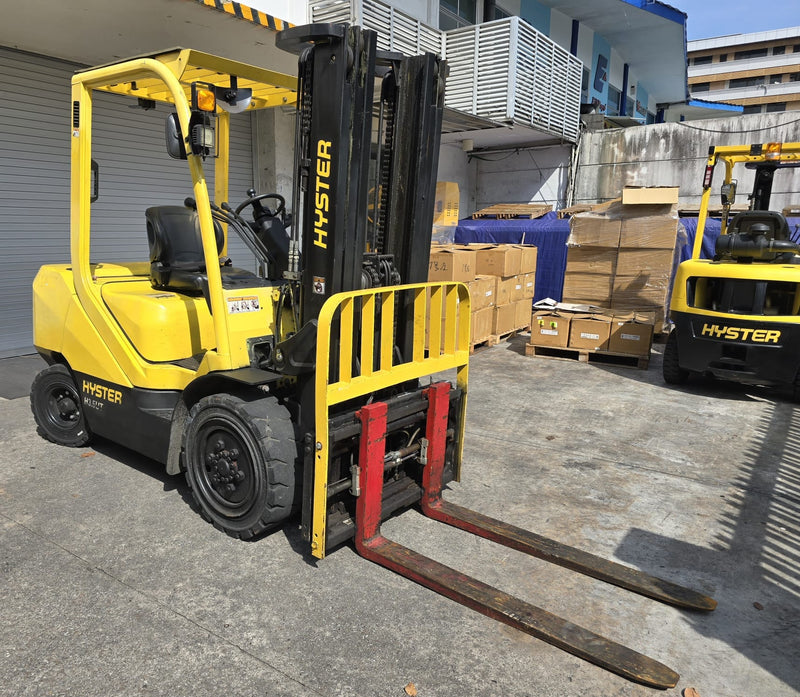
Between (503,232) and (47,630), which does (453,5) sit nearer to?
(503,232)

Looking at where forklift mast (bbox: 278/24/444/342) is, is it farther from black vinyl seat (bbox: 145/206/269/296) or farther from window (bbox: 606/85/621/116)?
window (bbox: 606/85/621/116)

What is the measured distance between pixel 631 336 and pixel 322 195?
6.45m

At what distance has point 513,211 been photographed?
16.0 meters

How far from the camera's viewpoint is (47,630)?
275cm

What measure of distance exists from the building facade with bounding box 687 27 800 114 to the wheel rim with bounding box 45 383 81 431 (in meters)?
62.5

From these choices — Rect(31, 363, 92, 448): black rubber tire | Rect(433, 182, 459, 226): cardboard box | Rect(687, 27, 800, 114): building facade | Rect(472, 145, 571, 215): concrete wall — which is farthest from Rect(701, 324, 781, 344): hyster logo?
Rect(687, 27, 800, 114): building facade

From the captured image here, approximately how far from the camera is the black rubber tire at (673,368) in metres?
7.57

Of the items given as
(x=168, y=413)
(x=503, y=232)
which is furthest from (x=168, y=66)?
(x=503, y=232)

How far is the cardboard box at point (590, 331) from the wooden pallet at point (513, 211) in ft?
24.0

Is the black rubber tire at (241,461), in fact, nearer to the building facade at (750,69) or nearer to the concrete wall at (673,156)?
the concrete wall at (673,156)

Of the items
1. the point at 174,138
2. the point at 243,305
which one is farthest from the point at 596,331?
the point at 174,138

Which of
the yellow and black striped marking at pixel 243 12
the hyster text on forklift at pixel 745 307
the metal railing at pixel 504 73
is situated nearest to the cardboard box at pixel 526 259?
the hyster text on forklift at pixel 745 307

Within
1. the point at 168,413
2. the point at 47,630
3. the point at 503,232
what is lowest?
the point at 47,630

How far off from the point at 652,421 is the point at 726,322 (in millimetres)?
1634
